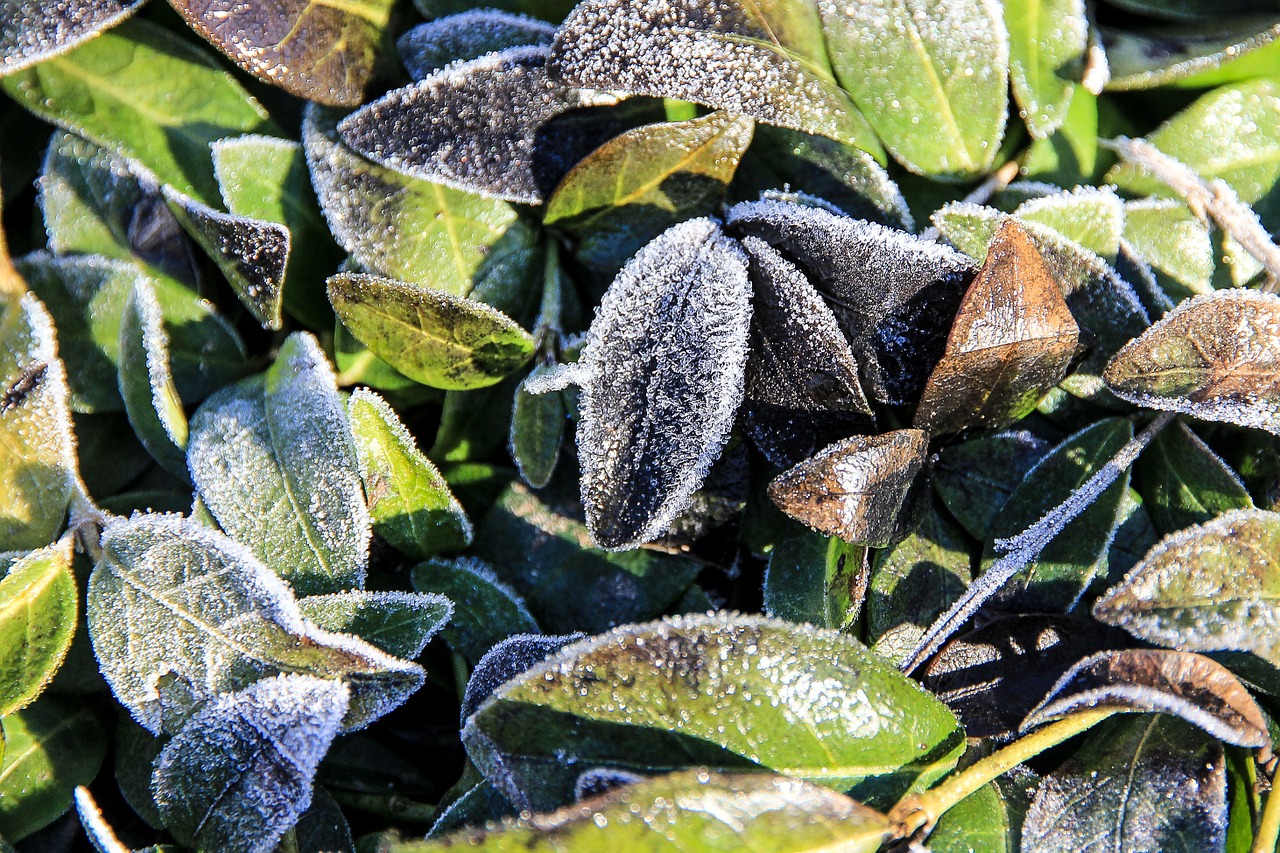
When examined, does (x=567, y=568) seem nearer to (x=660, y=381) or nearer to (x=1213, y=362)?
(x=660, y=381)

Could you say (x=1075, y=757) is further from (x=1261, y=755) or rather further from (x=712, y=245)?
(x=712, y=245)

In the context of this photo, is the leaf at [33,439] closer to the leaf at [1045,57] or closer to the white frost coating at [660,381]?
the white frost coating at [660,381]

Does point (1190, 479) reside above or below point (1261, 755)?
above

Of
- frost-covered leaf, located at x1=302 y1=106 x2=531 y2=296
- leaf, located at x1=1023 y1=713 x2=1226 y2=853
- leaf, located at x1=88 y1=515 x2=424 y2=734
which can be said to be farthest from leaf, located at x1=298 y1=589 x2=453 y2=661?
leaf, located at x1=1023 y1=713 x2=1226 y2=853

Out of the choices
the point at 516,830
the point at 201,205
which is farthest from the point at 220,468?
the point at 516,830

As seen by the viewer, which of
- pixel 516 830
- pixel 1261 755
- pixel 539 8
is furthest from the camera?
pixel 539 8

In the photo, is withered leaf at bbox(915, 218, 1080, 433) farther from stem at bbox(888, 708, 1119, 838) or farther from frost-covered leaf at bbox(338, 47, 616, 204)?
frost-covered leaf at bbox(338, 47, 616, 204)

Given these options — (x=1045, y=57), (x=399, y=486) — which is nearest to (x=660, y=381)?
(x=399, y=486)
